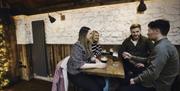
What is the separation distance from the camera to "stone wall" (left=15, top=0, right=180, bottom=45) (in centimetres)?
379

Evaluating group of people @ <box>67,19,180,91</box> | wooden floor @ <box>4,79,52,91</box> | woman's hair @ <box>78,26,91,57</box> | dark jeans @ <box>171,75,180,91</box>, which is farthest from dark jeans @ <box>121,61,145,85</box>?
wooden floor @ <box>4,79,52,91</box>

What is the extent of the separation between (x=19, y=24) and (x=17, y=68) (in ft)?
4.38

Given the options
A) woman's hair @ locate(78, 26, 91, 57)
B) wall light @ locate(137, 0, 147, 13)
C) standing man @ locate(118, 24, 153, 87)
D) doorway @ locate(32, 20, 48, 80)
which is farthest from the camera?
doorway @ locate(32, 20, 48, 80)

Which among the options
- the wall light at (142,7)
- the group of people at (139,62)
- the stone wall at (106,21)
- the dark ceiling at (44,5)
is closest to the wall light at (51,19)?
the stone wall at (106,21)

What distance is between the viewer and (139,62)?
3273 mm

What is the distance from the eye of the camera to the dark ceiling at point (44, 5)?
4.77 m

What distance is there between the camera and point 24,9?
20.4 feet

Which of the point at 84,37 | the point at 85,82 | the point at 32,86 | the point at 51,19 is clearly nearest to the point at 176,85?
the point at 85,82

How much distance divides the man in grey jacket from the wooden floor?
3.23 metres

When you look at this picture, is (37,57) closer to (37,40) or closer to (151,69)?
(37,40)

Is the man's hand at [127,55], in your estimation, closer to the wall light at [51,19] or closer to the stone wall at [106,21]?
the stone wall at [106,21]

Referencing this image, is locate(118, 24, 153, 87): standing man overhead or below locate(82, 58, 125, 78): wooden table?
overhead

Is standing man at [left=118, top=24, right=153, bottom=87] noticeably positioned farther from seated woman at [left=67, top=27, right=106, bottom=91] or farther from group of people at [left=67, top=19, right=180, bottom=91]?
seated woman at [left=67, top=27, right=106, bottom=91]

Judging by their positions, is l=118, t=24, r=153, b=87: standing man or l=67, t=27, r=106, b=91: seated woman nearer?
l=67, t=27, r=106, b=91: seated woman
